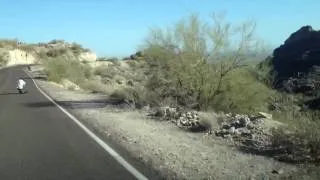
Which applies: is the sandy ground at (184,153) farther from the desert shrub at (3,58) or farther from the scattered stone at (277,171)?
the desert shrub at (3,58)

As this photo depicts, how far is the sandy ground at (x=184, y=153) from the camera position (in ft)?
34.3

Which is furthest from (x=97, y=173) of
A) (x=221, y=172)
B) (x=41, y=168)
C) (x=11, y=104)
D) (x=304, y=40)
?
(x=304, y=40)

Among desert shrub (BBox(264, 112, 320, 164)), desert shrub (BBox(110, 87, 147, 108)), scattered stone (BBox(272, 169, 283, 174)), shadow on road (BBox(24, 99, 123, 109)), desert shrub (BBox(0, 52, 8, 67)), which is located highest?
desert shrub (BBox(264, 112, 320, 164))

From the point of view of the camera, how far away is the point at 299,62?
50844mm

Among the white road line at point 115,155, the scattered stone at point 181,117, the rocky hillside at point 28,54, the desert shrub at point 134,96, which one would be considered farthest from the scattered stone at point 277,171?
the rocky hillside at point 28,54

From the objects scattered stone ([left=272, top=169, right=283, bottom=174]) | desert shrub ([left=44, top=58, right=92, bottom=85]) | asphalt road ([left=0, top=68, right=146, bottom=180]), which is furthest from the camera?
desert shrub ([left=44, top=58, right=92, bottom=85])

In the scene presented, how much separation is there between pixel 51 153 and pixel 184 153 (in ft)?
9.41

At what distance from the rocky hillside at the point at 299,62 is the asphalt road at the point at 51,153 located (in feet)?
65.2

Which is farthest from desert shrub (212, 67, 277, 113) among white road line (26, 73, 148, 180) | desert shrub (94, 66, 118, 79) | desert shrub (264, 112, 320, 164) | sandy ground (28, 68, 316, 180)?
desert shrub (94, 66, 118, 79)

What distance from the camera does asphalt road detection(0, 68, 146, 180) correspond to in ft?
33.7

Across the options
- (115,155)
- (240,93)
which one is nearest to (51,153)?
(115,155)

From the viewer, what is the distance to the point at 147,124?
19.2 m

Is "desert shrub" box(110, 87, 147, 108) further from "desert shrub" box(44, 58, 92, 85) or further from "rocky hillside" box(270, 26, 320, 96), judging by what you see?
"desert shrub" box(44, 58, 92, 85)

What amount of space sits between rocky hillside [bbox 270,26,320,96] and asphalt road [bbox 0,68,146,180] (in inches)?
783
